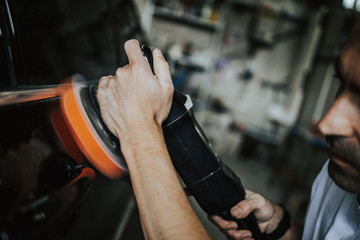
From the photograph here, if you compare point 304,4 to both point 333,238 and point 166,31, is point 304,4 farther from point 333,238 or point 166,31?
point 333,238

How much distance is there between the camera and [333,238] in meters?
0.74

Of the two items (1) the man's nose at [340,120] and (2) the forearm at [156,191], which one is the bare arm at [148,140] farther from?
(1) the man's nose at [340,120]

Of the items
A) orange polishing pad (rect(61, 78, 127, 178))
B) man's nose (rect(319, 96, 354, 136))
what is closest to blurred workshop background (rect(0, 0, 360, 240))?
orange polishing pad (rect(61, 78, 127, 178))

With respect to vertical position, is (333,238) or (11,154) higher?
(11,154)

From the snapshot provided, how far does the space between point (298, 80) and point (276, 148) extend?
155 cm

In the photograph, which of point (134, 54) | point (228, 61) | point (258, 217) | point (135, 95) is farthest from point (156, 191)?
point (228, 61)

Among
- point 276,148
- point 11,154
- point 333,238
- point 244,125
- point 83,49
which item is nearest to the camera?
point 11,154

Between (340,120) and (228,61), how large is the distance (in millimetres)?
3832

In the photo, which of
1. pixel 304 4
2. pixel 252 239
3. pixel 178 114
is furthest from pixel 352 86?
pixel 304 4

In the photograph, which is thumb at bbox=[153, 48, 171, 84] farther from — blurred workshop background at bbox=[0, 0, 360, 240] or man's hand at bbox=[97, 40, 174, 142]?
blurred workshop background at bbox=[0, 0, 360, 240]

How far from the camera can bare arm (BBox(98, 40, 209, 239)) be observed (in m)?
0.47

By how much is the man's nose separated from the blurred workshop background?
0.80 meters

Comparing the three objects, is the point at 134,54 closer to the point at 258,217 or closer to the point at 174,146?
the point at 174,146

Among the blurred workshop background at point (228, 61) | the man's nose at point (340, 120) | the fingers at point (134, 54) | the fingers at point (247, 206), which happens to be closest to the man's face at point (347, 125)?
the man's nose at point (340, 120)
